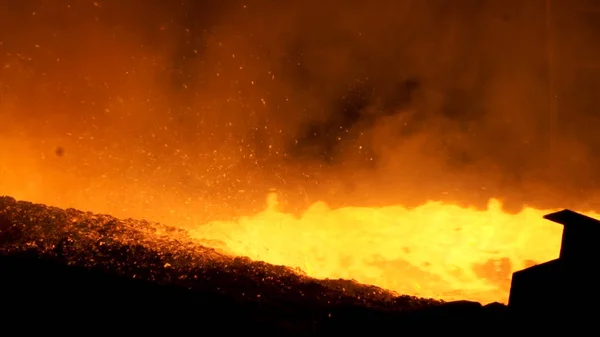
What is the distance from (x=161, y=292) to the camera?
285 inches

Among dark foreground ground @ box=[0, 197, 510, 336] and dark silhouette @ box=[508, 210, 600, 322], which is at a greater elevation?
dark silhouette @ box=[508, 210, 600, 322]

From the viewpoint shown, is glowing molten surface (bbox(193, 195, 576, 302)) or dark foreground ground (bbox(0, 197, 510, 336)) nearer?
dark foreground ground (bbox(0, 197, 510, 336))

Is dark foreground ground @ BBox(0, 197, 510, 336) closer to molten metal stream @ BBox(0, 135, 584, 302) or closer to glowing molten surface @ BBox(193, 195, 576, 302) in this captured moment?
molten metal stream @ BBox(0, 135, 584, 302)

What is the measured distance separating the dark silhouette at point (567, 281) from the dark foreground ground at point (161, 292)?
0.43 meters

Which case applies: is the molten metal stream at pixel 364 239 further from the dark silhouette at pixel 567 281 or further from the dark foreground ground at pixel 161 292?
the dark silhouette at pixel 567 281

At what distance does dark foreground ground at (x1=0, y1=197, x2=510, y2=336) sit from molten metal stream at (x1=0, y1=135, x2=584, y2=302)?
1.11m

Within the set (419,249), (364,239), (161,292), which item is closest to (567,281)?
(419,249)

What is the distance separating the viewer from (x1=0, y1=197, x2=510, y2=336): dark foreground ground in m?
6.30

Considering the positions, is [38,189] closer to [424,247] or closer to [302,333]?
[302,333]

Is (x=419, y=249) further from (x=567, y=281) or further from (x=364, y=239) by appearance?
(x=567, y=281)

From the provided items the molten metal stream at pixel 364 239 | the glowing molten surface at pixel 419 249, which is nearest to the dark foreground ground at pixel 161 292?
the molten metal stream at pixel 364 239

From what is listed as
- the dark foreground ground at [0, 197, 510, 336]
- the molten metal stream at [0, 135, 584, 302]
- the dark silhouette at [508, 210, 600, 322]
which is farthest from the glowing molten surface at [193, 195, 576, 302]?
the dark silhouette at [508, 210, 600, 322]

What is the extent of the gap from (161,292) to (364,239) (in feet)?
16.5

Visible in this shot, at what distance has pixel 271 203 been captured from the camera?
452 inches
